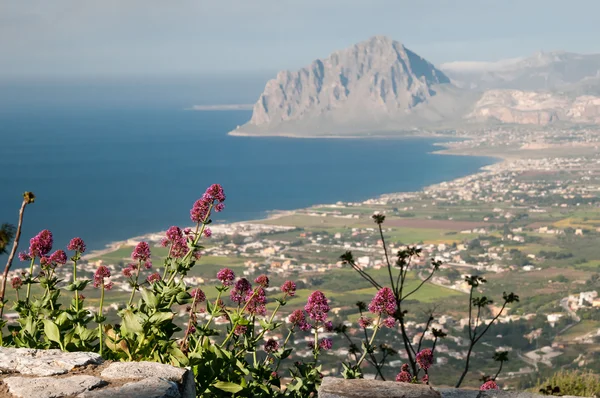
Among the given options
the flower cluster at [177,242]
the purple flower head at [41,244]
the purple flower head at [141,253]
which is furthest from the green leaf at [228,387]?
the purple flower head at [41,244]

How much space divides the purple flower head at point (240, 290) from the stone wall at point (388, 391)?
1.08m

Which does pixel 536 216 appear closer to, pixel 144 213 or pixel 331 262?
pixel 331 262

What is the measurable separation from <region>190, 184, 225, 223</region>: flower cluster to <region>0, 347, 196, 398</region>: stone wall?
104 cm

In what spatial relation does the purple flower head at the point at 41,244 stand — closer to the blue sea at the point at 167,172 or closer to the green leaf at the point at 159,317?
the green leaf at the point at 159,317

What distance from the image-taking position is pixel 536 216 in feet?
230

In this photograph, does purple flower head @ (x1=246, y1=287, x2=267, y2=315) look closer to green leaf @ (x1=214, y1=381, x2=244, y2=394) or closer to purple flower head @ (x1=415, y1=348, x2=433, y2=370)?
green leaf @ (x1=214, y1=381, x2=244, y2=394)

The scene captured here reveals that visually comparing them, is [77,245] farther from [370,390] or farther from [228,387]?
[370,390]

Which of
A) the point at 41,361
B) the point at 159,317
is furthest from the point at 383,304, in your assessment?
the point at 41,361

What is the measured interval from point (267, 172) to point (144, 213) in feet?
124

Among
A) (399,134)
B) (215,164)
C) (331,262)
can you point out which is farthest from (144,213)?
(399,134)

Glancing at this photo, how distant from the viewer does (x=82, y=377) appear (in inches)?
115

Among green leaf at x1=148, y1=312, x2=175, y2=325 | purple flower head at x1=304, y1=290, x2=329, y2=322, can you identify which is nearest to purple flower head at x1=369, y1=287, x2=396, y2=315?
purple flower head at x1=304, y1=290, x2=329, y2=322

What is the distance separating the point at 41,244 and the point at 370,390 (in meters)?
2.03

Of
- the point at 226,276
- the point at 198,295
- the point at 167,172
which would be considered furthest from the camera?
the point at 167,172
